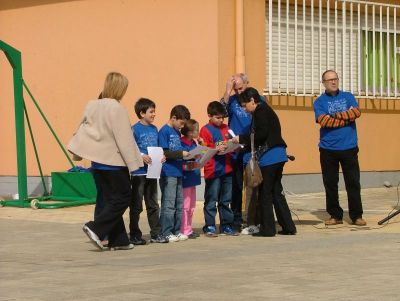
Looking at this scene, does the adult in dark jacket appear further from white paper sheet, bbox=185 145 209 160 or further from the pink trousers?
the pink trousers

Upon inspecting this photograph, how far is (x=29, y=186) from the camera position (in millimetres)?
19656

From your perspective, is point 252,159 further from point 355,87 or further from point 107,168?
point 355,87

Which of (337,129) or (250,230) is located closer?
(250,230)

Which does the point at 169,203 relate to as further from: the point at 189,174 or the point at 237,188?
the point at 237,188

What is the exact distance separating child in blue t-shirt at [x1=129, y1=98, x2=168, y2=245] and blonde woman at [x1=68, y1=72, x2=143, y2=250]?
1.72 ft

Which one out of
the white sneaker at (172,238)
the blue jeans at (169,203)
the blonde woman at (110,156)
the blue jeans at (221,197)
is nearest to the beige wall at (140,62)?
the blue jeans at (221,197)

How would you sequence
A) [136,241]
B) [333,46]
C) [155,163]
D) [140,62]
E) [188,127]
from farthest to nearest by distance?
[333,46]
[140,62]
[188,127]
[136,241]
[155,163]

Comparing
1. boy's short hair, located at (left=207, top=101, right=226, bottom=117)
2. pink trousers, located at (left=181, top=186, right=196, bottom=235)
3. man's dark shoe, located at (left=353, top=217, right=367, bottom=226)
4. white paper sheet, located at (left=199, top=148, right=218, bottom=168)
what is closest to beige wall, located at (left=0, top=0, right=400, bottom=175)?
man's dark shoe, located at (left=353, top=217, right=367, bottom=226)

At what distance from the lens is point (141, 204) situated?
12211mm

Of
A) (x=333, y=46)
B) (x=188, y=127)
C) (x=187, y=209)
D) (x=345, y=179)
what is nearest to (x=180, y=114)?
(x=188, y=127)

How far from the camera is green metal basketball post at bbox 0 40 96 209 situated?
16953 mm

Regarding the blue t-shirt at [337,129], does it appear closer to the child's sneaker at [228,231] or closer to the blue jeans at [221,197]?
the blue jeans at [221,197]

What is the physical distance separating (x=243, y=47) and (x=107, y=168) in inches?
259

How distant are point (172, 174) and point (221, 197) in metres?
Answer: 0.92
